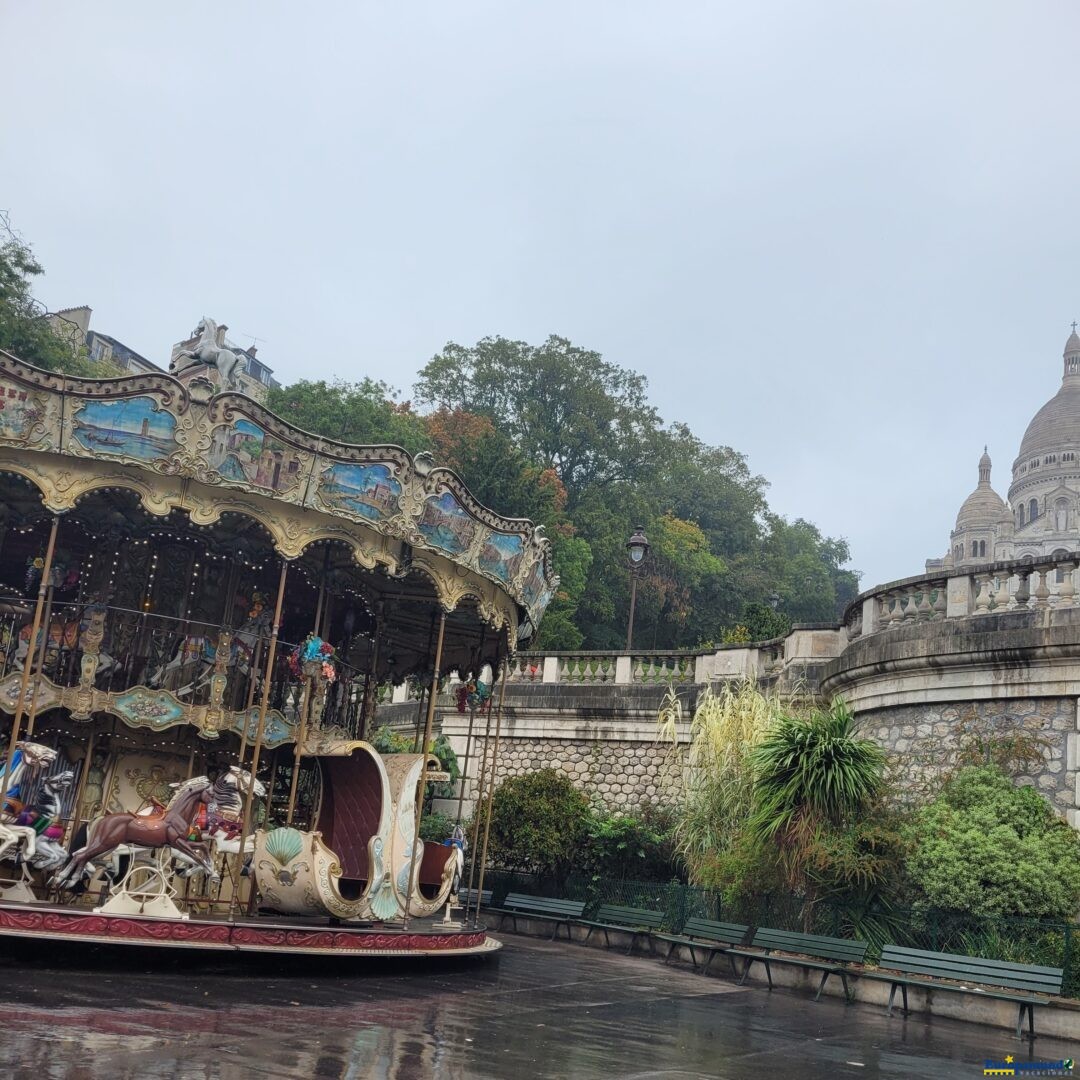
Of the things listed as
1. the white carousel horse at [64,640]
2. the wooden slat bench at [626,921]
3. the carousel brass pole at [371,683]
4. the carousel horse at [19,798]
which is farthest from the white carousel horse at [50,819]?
the wooden slat bench at [626,921]

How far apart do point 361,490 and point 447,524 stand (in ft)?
4.45

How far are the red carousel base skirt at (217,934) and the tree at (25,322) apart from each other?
26617 mm

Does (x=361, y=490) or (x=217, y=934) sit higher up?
(x=361, y=490)

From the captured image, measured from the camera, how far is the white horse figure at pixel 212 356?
15.1 meters

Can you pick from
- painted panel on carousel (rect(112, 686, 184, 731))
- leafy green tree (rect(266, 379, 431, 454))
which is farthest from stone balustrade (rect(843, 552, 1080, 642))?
leafy green tree (rect(266, 379, 431, 454))

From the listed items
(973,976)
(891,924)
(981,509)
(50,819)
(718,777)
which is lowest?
(973,976)

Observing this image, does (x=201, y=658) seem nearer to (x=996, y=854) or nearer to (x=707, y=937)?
(x=707, y=937)

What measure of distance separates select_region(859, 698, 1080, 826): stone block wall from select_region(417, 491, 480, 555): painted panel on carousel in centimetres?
696

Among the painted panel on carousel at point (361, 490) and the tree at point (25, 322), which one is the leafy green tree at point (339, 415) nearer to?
the tree at point (25, 322)

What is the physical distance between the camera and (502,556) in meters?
15.4

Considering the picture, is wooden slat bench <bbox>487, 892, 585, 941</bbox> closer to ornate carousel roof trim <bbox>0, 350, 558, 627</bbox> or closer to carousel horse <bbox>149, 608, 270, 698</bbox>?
carousel horse <bbox>149, 608, 270, 698</bbox>

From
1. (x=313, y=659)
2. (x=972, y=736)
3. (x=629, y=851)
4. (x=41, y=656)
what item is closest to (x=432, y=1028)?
(x=313, y=659)

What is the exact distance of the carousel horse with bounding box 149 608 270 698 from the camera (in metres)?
14.9

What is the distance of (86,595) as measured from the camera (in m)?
15.5
